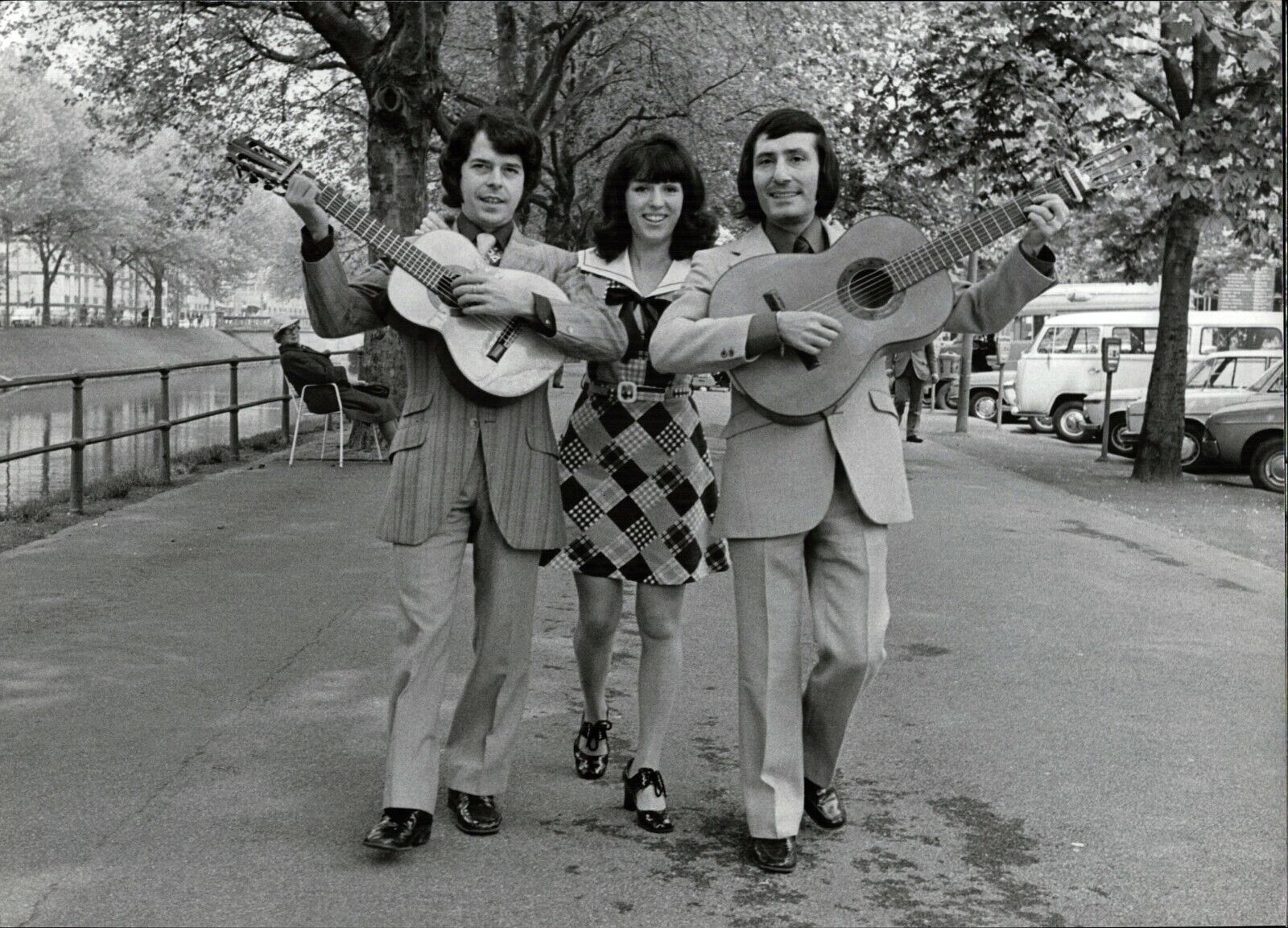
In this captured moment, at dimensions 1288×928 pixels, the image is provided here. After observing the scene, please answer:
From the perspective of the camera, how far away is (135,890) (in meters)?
3.94

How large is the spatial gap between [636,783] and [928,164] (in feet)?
47.1

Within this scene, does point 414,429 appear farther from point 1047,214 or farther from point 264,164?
point 1047,214

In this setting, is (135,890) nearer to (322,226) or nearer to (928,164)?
(322,226)

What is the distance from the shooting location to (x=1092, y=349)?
29.2m

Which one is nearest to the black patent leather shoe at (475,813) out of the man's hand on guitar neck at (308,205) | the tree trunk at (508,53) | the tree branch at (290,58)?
the man's hand on guitar neck at (308,205)

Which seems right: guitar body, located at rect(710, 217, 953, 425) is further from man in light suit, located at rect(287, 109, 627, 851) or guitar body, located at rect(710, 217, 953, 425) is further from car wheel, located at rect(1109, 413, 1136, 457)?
car wheel, located at rect(1109, 413, 1136, 457)

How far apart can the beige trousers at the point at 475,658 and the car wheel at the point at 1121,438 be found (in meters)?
19.1

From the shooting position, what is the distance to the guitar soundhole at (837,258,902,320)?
4.29 metres

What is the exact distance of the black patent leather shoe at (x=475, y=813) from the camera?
4.47 meters

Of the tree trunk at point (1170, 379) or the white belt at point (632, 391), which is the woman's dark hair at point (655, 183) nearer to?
the white belt at point (632, 391)

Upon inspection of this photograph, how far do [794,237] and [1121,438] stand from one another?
19441 millimetres

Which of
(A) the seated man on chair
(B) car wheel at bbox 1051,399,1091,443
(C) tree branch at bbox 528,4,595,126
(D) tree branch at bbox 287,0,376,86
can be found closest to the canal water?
(A) the seated man on chair

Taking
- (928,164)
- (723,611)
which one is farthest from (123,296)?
(723,611)

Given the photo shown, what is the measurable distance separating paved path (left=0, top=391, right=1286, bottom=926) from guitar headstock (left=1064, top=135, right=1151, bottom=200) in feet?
4.60
